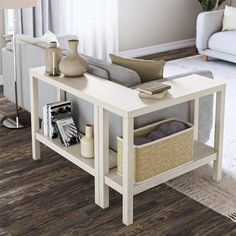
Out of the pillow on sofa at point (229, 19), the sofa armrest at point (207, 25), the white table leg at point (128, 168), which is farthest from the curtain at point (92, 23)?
the white table leg at point (128, 168)

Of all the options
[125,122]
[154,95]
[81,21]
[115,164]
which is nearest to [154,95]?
[154,95]

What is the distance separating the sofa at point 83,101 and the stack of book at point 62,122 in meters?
0.11

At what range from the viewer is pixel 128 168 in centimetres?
264

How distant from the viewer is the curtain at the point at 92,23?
5.57 m

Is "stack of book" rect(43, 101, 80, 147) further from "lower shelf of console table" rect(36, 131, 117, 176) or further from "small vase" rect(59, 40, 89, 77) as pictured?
"small vase" rect(59, 40, 89, 77)

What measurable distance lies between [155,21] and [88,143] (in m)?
3.82

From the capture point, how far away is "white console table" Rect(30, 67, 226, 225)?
2637 millimetres

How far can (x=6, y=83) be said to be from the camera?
4.43 metres

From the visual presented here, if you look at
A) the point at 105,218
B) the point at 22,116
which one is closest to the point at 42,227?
the point at 105,218

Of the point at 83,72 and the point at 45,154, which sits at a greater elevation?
the point at 83,72

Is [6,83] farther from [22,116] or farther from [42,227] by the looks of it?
[42,227]

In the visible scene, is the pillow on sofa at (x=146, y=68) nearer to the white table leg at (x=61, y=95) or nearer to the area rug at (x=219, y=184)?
the white table leg at (x=61, y=95)

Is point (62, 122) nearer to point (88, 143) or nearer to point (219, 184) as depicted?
point (88, 143)

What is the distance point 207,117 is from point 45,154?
3.79 feet
